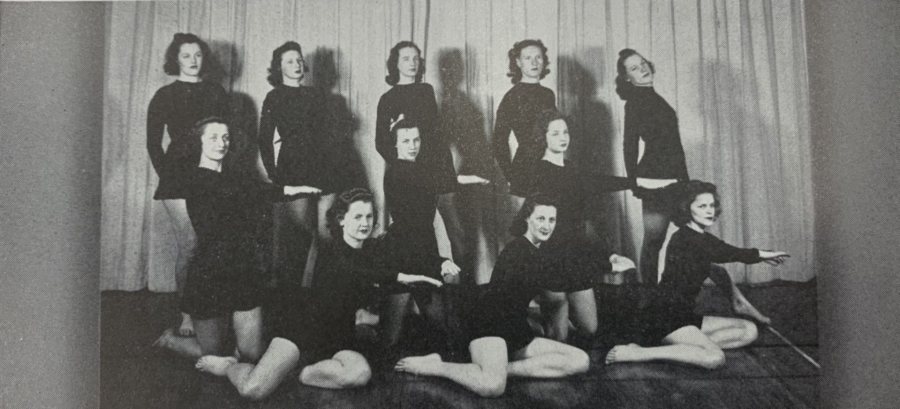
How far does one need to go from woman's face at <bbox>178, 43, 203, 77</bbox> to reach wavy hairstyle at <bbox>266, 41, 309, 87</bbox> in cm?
30

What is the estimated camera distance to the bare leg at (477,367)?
9.88ft

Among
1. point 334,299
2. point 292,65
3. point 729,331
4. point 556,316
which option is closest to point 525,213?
point 556,316

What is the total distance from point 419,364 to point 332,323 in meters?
0.39

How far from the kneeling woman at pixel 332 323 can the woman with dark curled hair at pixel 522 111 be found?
0.57 metres

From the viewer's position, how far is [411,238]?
3107 mm

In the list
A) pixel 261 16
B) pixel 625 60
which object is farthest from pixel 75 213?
pixel 625 60

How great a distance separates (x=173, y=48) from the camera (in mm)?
3150

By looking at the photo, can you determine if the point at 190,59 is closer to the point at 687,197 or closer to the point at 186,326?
the point at 186,326

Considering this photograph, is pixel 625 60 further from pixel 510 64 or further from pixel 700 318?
pixel 700 318

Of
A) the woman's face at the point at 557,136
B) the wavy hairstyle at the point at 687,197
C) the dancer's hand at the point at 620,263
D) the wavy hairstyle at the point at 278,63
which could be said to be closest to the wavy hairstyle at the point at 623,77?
the woman's face at the point at 557,136

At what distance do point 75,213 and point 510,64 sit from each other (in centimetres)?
190

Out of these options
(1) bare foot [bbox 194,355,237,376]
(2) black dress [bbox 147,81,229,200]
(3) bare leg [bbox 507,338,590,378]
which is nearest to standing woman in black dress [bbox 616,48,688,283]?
(3) bare leg [bbox 507,338,590,378]

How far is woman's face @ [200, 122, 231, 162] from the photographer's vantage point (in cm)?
313

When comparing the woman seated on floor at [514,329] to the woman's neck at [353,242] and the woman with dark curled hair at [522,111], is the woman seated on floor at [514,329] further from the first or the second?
the woman's neck at [353,242]
